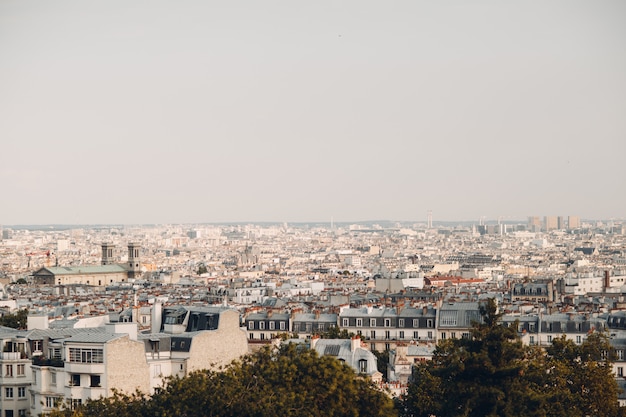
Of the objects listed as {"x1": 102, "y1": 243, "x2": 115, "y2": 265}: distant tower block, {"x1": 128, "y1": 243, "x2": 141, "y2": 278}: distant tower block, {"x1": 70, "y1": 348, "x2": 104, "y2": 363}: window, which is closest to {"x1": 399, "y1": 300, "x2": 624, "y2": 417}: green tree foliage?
{"x1": 70, "y1": 348, "x2": 104, "y2": 363}: window

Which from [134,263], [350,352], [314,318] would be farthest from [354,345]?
[134,263]

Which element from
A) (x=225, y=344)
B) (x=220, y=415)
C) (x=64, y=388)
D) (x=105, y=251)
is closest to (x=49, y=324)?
(x=225, y=344)

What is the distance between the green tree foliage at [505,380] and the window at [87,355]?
8.64 m

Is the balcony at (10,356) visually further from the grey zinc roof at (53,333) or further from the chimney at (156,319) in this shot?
the chimney at (156,319)

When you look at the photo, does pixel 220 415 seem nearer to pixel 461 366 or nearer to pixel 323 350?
pixel 461 366

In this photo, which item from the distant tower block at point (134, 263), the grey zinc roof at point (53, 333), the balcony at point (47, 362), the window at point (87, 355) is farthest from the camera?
the distant tower block at point (134, 263)

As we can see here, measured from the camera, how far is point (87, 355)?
37562 mm

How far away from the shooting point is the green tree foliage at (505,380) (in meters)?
35.2

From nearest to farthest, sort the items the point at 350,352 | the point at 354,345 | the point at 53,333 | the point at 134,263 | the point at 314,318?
the point at 53,333
the point at 350,352
the point at 354,345
the point at 314,318
the point at 134,263

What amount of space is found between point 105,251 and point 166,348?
393ft

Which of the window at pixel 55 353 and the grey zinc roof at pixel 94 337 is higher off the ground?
the grey zinc roof at pixel 94 337

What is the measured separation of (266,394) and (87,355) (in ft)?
18.9

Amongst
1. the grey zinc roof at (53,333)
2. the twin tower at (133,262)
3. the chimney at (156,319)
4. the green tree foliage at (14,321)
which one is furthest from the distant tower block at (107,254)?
the grey zinc roof at (53,333)

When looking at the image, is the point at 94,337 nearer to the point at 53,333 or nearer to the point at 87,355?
the point at 87,355
